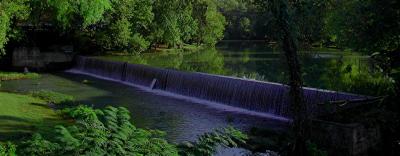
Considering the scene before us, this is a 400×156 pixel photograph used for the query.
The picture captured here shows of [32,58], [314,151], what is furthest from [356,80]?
[32,58]

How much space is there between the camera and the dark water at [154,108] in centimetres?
2081

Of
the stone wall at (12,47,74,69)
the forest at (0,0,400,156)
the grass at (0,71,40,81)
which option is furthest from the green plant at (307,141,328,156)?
the stone wall at (12,47,74,69)

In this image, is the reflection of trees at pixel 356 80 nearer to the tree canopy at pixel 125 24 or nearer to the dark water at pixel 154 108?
the dark water at pixel 154 108

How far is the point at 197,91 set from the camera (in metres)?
28.8

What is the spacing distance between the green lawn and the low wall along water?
874cm

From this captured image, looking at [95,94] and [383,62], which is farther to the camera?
[95,94]

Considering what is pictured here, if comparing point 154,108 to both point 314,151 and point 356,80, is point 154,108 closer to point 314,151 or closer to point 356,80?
point 356,80

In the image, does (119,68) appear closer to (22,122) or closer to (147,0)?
(147,0)

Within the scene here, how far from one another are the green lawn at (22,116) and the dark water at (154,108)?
3.56 m

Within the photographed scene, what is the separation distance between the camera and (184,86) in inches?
1184

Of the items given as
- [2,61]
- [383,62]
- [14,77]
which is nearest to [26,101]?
[14,77]

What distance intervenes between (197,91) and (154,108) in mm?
4004

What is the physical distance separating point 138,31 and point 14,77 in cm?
1894

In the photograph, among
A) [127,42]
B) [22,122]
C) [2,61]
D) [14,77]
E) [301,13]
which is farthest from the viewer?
[127,42]
